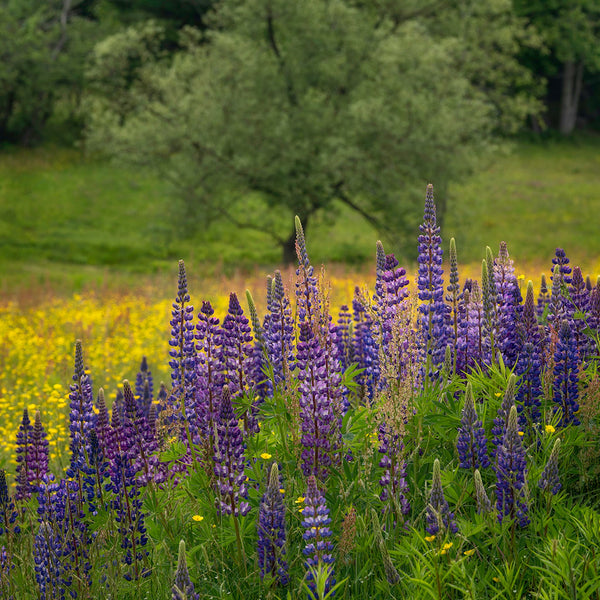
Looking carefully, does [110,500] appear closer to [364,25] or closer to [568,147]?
[364,25]

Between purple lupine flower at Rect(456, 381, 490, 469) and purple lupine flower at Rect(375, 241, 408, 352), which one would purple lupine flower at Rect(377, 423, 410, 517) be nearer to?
purple lupine flower at Rect(456, 381, 490, 469)

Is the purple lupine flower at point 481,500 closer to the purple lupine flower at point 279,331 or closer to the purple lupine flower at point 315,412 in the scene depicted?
the purple lupine flower at point 315,412

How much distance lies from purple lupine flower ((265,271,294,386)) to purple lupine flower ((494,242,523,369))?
1.22m

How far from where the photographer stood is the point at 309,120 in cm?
2255

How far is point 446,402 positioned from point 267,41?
2277 cm

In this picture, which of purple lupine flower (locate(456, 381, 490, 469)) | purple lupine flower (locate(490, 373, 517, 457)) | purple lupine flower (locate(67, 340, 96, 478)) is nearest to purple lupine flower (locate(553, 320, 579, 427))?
purple lupine flower (locate(490, 373, 517, 457))

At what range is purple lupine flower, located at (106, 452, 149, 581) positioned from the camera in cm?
373

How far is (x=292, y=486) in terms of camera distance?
379 cm

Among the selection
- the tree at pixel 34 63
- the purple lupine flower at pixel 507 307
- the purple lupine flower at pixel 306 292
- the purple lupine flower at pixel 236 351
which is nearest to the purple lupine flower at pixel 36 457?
the purple lupine flower at pixel 236 351

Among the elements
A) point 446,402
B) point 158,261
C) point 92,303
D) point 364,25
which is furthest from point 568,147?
point 446,402

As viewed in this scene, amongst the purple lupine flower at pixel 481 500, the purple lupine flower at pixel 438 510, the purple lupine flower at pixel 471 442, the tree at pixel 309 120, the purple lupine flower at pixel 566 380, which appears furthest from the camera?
the tree at pixel 309 120

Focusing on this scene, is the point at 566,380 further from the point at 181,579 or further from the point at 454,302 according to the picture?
the point at 181,579

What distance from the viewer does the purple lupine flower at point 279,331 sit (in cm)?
400

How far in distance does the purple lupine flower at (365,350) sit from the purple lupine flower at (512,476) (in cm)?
143
